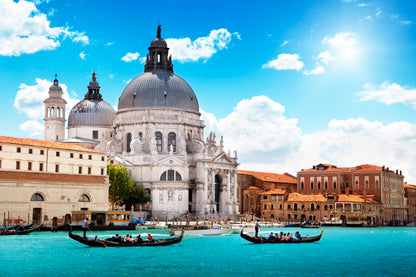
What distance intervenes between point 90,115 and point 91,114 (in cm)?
27

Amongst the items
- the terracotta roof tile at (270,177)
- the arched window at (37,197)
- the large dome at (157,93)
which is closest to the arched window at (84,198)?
the arched window at (37,197)

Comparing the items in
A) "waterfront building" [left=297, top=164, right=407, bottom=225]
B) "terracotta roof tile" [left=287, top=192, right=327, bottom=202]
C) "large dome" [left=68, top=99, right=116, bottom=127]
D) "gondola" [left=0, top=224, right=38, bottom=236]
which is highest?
"large dome" [left=68, top=99, right=116, bottom=127]

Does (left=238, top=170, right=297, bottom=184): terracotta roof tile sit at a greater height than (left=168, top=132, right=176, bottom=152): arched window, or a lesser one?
lesser

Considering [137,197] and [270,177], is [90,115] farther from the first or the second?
[270,177]

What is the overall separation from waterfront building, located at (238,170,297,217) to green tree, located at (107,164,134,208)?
77.6 ft

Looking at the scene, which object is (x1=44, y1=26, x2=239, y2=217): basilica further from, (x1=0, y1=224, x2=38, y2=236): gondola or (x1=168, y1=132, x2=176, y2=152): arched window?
(x1=0, y1=224, x2=38, y2=236): gondola

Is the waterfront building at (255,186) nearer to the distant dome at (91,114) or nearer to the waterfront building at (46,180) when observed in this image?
the distant dome at (91,114)

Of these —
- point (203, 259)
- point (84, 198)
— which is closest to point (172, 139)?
point (84, 198)

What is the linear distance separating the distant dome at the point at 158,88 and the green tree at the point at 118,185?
14160 millimetres

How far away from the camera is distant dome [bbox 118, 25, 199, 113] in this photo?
3216 inches

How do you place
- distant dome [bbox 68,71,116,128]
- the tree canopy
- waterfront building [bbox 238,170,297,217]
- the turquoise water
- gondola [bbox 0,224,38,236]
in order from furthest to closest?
waterfront building [bbox 238,170,297,217] < distant dome [bbox 68,71,116,128] < the tree canopy < gondola [bbox 0,224,38,236] < the turquoise water

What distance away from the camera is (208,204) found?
78.1 meters

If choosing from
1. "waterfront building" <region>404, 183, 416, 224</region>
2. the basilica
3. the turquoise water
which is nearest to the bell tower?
the basilica

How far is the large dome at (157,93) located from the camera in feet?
268
